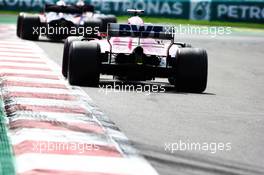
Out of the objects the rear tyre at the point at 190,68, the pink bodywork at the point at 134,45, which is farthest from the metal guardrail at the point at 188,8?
the rear tyre at the point at 190,68

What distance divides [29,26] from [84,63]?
42.3 feet

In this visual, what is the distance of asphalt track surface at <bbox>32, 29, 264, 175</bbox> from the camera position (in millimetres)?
6746

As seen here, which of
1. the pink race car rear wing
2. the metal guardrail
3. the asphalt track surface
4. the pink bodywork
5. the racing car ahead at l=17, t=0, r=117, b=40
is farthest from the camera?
the metal guardrail

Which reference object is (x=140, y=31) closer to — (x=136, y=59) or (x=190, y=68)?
(x=136, y=59)

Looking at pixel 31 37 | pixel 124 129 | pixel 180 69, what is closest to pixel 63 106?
pixel 124 129

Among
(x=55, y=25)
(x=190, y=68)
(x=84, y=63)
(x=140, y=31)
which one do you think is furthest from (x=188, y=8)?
(x=84, y=63)

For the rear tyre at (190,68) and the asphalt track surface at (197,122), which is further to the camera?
the rear tyre at (190,68)

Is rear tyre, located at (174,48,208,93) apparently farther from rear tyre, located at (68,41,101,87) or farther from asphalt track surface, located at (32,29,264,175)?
rear tyre, located at (68,41,101,87)

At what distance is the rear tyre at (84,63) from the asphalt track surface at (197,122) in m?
0.24

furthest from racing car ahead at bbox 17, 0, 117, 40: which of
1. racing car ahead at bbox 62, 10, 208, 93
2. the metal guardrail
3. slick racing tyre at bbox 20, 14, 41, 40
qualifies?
the metal guardrail

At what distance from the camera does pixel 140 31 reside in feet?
41.4

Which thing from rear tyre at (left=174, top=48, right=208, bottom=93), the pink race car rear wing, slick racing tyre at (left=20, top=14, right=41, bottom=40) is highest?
the pink race car rear wing

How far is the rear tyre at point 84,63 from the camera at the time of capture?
12023mm

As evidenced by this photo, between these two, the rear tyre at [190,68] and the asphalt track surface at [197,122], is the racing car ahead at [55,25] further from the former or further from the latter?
the rear tyre at [190,68]
